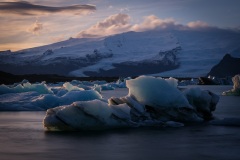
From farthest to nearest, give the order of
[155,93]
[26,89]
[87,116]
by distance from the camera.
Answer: [26,89]
[155,93]
[87,116]

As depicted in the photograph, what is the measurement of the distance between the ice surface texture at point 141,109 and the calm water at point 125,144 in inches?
19.3

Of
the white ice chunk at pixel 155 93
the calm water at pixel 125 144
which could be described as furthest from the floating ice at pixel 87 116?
the white ice chunk at pixel 155 93

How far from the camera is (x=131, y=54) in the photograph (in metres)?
170

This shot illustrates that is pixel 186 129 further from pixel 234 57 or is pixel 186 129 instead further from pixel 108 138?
pixel 234 57

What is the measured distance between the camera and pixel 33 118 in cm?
1755

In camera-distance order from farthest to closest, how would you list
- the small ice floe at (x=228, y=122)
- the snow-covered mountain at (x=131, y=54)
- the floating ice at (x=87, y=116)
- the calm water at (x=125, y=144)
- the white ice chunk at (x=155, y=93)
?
the snow-covered mountain at (x=131, y=54)
the white ice chunk at (x=155, y=93)
the small ice floe at (x=228, y=122)
the floating ice at (x=87, y=116)
the calm water at (x=125, y=144)

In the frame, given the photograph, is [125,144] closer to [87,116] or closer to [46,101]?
[87,116]

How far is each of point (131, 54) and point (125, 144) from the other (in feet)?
525

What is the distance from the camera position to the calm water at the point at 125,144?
9.43 m

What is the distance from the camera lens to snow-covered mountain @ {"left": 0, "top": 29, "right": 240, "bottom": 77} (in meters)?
146

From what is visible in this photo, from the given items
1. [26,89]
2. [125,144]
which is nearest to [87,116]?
[125,144]

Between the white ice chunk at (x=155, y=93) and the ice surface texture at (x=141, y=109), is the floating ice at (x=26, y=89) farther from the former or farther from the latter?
the white ice chunk at (x=155, y=93)

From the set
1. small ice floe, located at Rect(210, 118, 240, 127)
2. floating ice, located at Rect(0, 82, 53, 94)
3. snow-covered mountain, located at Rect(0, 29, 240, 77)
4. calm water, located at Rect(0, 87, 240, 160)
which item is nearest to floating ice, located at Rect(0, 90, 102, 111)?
floating ice, located at Rect(0, 82, 53, 94)

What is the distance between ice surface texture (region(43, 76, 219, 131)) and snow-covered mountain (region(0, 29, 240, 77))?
120415 millimetres
